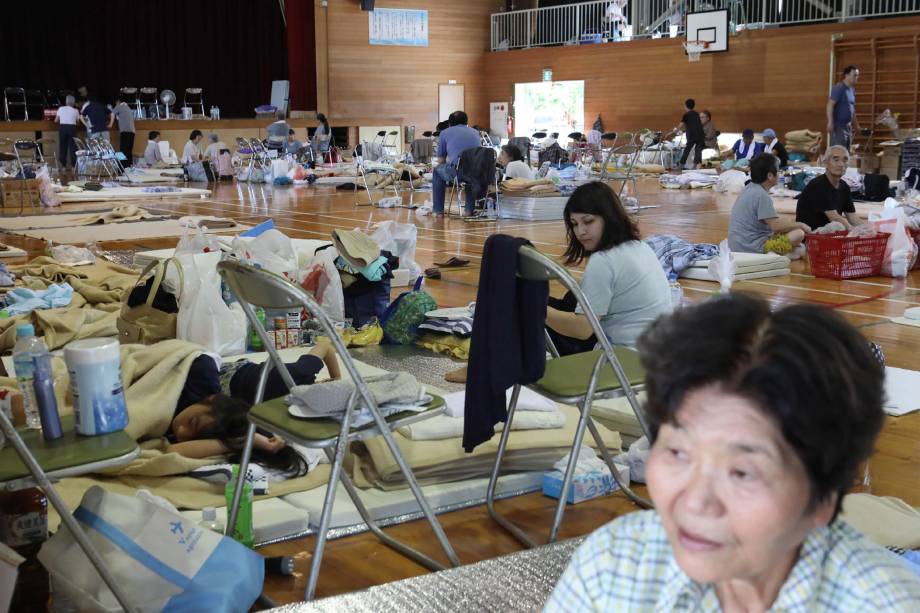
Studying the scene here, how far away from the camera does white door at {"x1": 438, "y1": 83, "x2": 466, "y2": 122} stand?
81.9 ft

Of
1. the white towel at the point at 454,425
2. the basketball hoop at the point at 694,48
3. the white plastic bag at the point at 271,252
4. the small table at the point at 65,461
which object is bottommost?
the white towel at the point at 454,425

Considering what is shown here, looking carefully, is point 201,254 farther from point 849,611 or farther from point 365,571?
point 849,611

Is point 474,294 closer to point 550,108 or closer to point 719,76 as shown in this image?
point 719,76

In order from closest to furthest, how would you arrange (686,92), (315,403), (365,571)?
(315,403) < (365,571) < (686,92)

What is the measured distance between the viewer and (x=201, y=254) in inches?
190

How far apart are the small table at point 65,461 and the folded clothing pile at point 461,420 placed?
1.18m

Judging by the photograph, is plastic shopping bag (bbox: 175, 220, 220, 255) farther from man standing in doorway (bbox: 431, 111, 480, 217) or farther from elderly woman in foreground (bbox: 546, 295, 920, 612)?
man standing in doorway (bbox: 431, 111, 480, 217)

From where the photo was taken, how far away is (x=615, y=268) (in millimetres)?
3816

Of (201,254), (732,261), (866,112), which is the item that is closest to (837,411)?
(201,254)

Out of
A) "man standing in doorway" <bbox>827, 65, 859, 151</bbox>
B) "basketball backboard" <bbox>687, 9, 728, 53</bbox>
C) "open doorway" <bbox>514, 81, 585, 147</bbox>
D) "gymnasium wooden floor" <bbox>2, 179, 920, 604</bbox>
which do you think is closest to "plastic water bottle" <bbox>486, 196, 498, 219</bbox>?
"gymnasium wooden floor" <bbox>2, 179, 920, 604</bbox>

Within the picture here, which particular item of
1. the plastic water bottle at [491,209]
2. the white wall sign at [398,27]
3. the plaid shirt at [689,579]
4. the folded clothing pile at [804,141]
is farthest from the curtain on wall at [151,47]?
the plaid shirt at [689,579]

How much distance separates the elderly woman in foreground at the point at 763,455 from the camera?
93 cm

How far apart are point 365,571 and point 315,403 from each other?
507 mm

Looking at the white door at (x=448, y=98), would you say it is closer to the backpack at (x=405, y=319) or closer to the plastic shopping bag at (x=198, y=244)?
the plastic shopping bag at (x=198, y=244)
